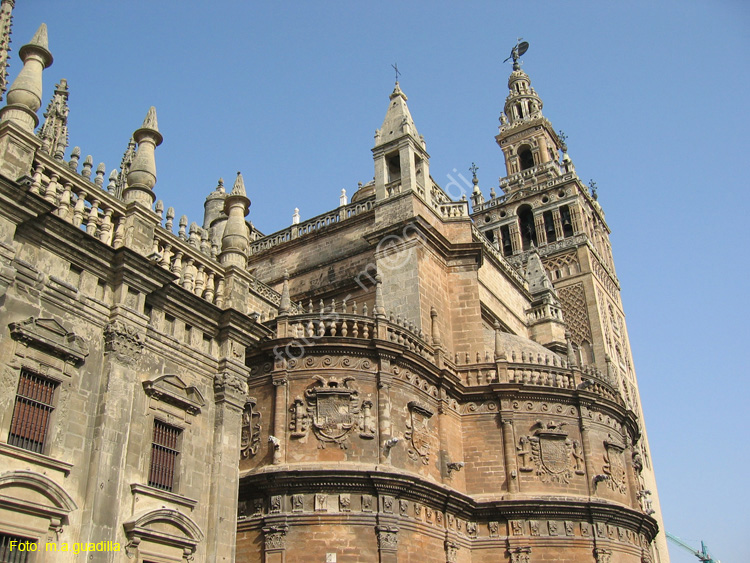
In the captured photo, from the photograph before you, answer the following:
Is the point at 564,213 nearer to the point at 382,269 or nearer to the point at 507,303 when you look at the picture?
the point at 507,303

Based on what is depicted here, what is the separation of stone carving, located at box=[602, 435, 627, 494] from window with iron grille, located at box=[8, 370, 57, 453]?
19404 mm

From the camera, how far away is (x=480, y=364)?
83.9 feet

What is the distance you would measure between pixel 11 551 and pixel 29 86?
7654 millimetres

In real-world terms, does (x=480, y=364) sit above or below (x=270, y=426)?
above

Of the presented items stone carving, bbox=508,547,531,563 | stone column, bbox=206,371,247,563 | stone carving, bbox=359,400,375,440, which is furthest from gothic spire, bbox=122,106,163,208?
stone carving, bbox=508,547,531,563

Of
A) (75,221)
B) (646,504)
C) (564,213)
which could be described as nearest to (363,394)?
(75,221)

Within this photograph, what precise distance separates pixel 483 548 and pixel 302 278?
1260cm

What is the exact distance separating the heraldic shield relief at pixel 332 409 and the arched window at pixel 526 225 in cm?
4281

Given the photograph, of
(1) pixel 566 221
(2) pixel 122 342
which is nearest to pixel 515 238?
(1) pixel 566 221

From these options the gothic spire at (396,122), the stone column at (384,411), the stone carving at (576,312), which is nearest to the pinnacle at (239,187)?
the stone column at (384,411)

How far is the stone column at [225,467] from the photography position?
13711 mm

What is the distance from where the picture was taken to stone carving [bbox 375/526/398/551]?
1912 centimetres

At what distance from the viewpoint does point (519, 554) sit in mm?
23016

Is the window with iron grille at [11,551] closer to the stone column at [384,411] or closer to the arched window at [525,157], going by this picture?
the stone column at [384,411]
